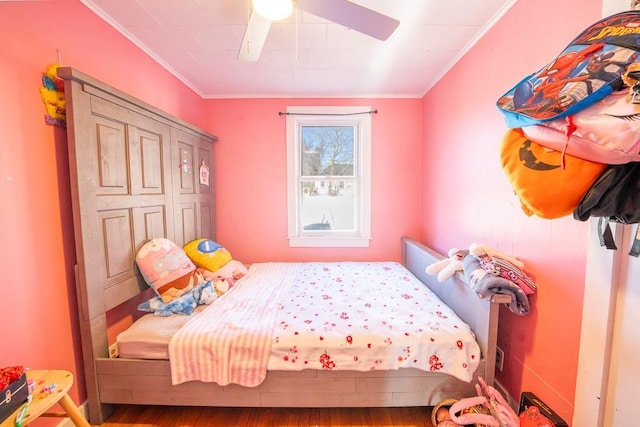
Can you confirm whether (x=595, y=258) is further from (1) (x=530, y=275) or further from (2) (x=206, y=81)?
(2) (x=206, y=81)

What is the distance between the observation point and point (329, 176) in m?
3.01

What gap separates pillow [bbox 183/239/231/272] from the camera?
2.17m

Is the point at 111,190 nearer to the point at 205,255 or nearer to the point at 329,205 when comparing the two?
the point at 205,255

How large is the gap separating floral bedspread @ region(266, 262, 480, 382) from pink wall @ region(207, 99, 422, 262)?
118 cm

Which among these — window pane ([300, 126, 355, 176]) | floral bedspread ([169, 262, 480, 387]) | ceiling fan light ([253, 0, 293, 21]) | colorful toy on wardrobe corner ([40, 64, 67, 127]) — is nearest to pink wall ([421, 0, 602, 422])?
floral bedspread ([169, 262, 480, 387])

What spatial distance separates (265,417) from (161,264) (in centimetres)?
118

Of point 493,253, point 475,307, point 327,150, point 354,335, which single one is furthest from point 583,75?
point 327,150

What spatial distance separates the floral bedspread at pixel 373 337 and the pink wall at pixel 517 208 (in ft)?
1.08

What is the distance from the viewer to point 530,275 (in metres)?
1.38

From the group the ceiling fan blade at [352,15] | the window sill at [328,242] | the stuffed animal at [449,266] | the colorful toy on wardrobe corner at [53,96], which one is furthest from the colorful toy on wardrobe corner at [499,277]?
the colorful toy on wardrobe corner at [53,96]

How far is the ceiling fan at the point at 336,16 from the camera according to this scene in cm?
113

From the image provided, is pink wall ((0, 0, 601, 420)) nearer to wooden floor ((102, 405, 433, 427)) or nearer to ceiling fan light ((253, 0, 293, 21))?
wooden floor ((102, 405, 433, 427))

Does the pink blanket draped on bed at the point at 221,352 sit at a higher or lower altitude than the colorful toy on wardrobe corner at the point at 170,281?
lower

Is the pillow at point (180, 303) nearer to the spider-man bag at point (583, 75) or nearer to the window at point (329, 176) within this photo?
the window at point (329, 176)
